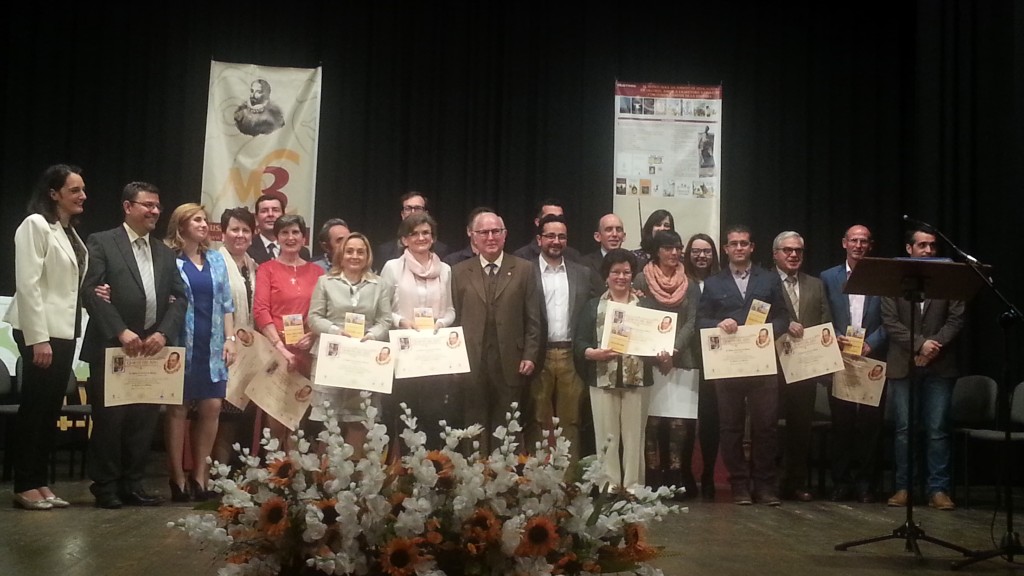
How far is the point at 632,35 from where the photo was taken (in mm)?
7973

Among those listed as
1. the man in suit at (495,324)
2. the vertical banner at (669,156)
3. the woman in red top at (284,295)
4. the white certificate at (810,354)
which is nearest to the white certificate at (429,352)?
the man in suit at (495,324)

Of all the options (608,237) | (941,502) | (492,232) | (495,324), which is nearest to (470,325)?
(495,324)

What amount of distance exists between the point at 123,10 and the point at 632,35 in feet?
12.8

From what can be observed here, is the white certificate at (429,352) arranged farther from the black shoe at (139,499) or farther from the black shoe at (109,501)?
the black shoe at (109,501)

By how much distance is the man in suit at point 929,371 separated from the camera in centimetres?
572

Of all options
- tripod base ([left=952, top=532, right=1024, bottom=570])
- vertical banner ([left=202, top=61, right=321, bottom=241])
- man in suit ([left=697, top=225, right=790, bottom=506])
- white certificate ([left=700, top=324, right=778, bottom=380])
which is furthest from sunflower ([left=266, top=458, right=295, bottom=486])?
vertical banner ([left=202, top=61, right=321, bottom=241])

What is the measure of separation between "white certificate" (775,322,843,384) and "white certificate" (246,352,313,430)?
2.70 metres

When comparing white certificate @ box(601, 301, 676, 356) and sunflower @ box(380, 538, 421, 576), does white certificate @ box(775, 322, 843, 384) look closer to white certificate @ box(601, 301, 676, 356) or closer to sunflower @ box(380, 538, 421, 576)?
white certificate @ box(601, 301, 676, 356)

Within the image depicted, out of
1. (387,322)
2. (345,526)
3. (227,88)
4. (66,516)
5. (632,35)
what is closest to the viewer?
(345,526)

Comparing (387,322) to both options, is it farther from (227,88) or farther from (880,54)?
(880,54)

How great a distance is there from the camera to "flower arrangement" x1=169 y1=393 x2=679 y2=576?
2.02m

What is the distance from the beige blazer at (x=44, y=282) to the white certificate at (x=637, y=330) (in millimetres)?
2689

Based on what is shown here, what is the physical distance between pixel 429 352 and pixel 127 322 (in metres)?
1.50

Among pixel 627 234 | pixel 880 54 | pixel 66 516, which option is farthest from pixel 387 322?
pixel 880 54
